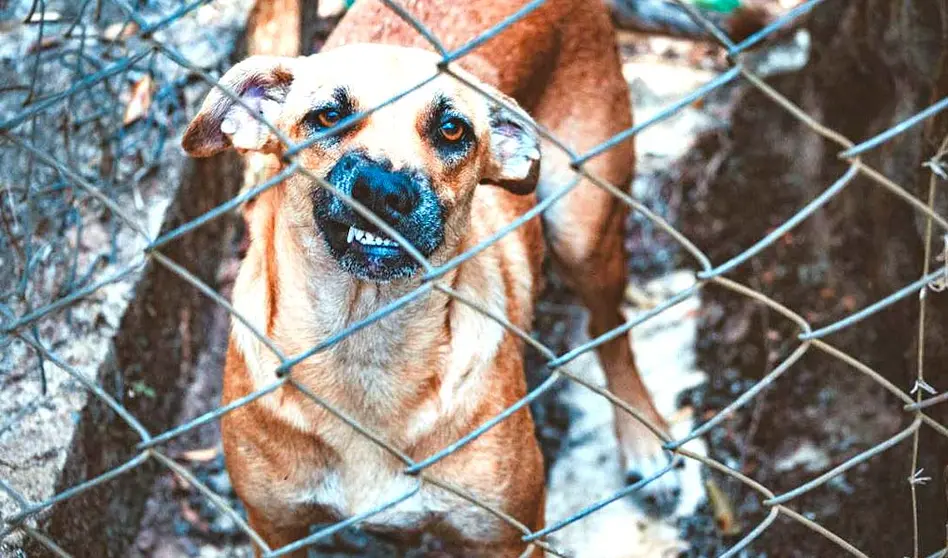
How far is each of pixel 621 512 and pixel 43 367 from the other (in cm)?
206

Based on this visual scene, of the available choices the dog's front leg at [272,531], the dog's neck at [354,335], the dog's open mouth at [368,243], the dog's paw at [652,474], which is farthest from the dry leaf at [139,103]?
the dog's paw at [652,474]

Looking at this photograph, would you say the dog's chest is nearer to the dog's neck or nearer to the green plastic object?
the dog's neck

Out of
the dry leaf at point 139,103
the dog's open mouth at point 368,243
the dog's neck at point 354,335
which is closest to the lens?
the dog's open mouth at point 368,243

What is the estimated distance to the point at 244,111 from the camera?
2.80 meters

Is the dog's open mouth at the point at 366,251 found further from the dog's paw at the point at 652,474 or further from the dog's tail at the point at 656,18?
the dog's tail at the point at 656,18

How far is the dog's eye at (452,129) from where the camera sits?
2.82 metres

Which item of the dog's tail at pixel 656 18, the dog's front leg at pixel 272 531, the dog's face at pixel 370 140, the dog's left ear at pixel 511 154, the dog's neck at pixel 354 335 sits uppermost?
the dog's tail at pixel 656 18

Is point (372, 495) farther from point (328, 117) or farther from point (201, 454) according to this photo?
point (201, 454)

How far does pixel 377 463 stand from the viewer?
2.94 m

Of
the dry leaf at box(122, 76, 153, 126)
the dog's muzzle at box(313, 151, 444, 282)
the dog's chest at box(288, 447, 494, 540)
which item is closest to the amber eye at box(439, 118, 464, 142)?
the dog's muzzle at box(313, 151, 444, 282)

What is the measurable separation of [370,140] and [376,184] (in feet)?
0.60

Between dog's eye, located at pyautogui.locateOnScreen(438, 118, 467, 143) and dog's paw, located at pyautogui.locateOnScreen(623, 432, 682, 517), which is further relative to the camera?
dog's paw, located at pyautogui.locateOnScreen(623, 432, 682, 517)

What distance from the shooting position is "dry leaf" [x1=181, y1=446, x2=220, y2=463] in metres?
4.12

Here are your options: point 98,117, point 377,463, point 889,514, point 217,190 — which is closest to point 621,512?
point 889,514
